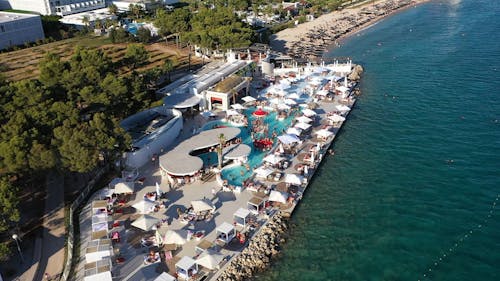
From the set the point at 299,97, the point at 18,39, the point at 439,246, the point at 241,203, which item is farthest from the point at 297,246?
the point at 18,39

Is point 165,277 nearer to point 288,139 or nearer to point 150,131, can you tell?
point 150,131

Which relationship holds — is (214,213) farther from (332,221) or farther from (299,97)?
(299,97)

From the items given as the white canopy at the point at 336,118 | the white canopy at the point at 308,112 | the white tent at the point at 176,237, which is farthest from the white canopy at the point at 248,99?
the white tent at the point at 176,237

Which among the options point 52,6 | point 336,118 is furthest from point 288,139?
point 52,6

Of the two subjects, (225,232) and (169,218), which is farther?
(169,218)

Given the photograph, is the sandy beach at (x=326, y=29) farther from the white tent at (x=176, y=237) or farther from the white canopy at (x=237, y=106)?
the white tent at (x=176, y=237)

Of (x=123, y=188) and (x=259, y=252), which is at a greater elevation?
(x=123, y=188)

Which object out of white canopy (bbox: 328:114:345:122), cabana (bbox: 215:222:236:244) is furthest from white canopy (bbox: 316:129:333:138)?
cabana (bbox: 215:222:236:244)

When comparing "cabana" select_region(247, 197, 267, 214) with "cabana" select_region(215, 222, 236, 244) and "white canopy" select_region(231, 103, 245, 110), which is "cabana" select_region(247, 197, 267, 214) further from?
"white canopy" select_region(231, 103, 245, 110)
